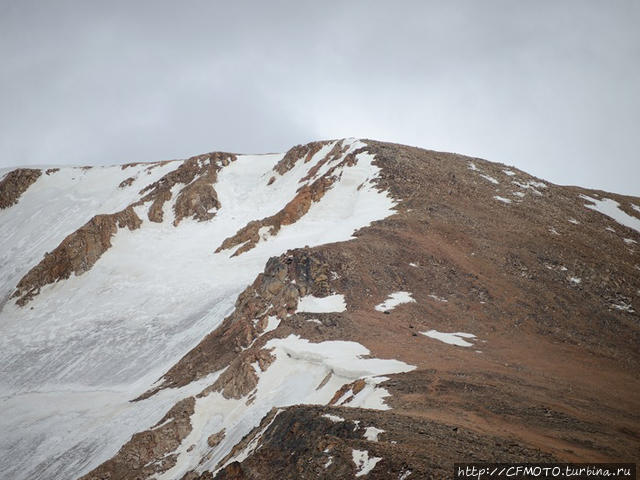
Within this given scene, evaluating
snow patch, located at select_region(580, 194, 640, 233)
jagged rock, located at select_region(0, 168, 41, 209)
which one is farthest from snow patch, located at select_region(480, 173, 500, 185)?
jagged rock, located at select_region(0, 168, 41, 209)

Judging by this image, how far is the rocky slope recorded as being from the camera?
1745 centimetres

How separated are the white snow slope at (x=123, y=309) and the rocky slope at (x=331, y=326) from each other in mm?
189

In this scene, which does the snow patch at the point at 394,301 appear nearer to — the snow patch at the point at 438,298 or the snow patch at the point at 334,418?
the snow patch at the point at 438,298

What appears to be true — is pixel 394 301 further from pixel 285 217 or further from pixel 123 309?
pixel 123 309

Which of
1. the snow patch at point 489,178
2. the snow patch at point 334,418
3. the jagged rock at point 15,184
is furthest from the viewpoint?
the jagged rock at point 15,184

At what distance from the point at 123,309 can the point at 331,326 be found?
23588 mm

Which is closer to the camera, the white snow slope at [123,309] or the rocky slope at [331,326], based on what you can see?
the rocky slope at [331,326]

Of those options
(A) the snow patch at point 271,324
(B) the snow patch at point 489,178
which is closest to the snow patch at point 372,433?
(A) the snow patch at point 271,324

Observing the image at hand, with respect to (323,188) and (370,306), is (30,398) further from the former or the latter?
(323,188)

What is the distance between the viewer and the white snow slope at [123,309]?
3084 centimetres

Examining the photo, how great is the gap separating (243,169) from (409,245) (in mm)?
35997

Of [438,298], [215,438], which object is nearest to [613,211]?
[438,298]

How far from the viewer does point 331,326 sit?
92.5ft

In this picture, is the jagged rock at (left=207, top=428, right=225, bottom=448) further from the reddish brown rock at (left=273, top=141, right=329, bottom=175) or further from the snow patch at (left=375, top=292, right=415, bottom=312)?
the reddish brown rock at (left=273, top=141, right=329, bottom=175)
